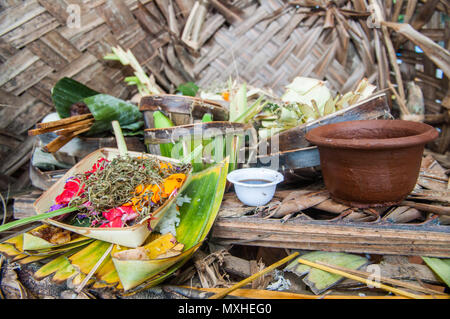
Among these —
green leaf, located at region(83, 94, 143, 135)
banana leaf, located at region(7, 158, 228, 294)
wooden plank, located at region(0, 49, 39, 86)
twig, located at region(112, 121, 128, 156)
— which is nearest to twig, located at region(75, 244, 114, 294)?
banana leaf, located at region(7, 158, 228, 294)

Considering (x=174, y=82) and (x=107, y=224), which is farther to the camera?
(x=174, y=82)

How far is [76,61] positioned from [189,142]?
117 cm

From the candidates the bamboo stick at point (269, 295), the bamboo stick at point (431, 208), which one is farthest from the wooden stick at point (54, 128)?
the bamboo stick at point (431, 208)

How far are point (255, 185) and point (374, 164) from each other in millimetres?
491

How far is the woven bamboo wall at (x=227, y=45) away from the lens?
1913 millimetres

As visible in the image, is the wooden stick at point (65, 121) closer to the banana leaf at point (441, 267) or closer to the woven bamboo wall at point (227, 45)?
the woven bamboo wall at point (227, 45)

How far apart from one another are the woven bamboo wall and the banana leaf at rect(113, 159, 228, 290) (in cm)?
126

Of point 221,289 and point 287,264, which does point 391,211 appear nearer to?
point 287,264

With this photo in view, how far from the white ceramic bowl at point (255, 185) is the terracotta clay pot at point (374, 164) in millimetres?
258

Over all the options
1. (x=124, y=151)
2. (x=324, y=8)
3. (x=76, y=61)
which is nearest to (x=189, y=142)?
(x=124, y=151)

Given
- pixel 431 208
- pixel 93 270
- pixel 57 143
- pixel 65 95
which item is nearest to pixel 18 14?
pixel 65 95

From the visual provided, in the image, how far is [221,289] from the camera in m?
1.01

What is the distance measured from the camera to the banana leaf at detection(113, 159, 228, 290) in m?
0.84

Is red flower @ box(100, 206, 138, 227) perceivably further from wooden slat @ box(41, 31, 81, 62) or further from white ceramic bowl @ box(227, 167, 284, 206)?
wooden slat @ box(41, 31, 81, 62)
